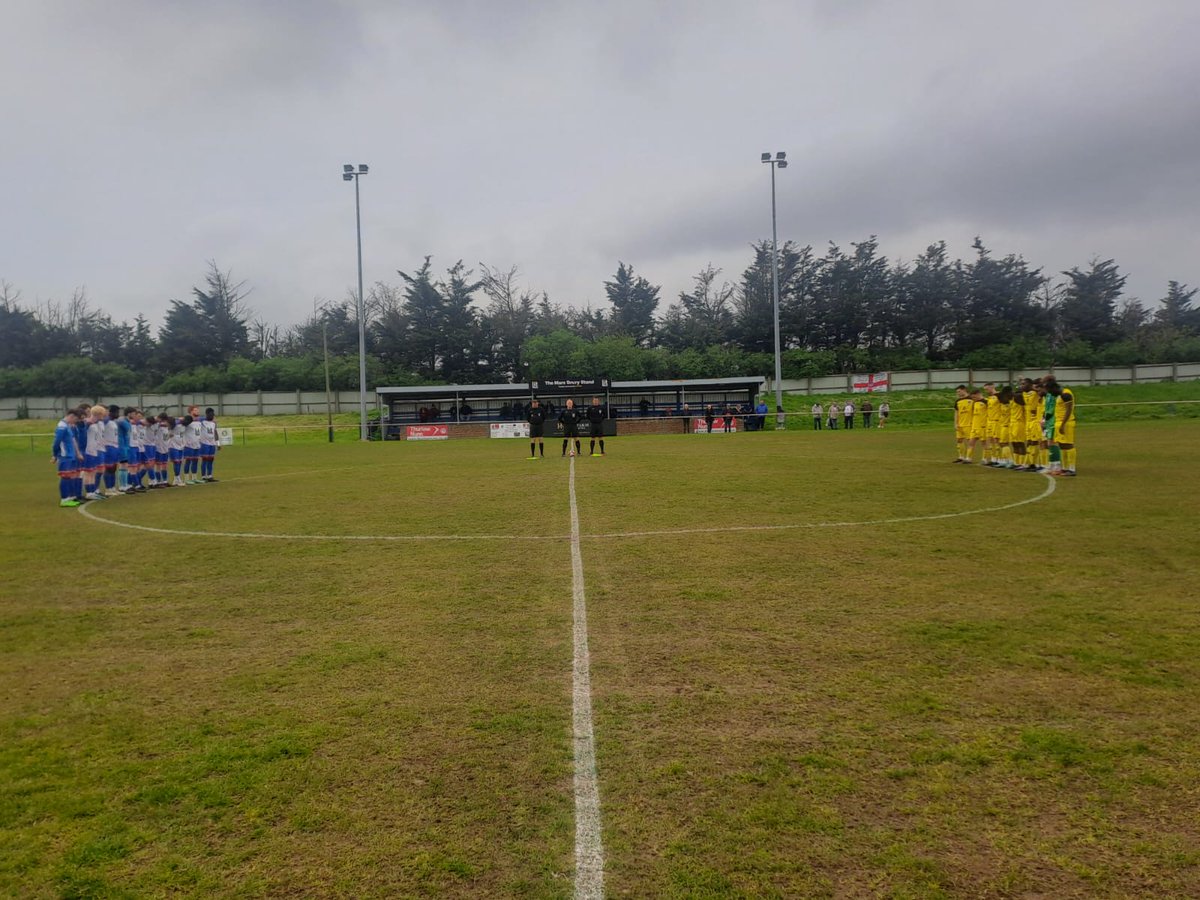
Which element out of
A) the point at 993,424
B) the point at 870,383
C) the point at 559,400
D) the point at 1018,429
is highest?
the point at 870,383

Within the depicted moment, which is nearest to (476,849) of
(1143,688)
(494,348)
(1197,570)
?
(1143,688)

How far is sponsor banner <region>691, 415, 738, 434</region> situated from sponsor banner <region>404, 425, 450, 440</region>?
14466 mm

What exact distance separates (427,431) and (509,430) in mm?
4832

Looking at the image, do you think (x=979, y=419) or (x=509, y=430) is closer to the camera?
(x=979, y=419)

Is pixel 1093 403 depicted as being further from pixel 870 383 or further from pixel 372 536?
pixel 372 536

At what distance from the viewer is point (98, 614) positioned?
636cm

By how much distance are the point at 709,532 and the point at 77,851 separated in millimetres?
7389

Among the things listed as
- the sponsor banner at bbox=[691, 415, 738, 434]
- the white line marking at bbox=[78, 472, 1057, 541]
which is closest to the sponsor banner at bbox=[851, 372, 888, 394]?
the sponsor banner at bbox=[691, 415, 738, 434]

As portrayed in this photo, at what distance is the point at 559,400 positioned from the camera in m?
44.5

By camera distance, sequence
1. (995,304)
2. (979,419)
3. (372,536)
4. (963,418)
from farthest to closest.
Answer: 1. (995,304)
2. (963,418)
3. (979,419)
4. (372,536)

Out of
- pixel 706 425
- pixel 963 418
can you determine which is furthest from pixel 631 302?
pixel 963 418

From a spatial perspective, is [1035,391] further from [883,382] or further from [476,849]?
[883,382]

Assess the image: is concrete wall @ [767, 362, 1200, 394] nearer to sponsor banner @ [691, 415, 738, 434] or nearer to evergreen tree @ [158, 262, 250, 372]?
sponsor banner @ [691, 415, 738, 434]

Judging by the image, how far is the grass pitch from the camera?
2.80m
